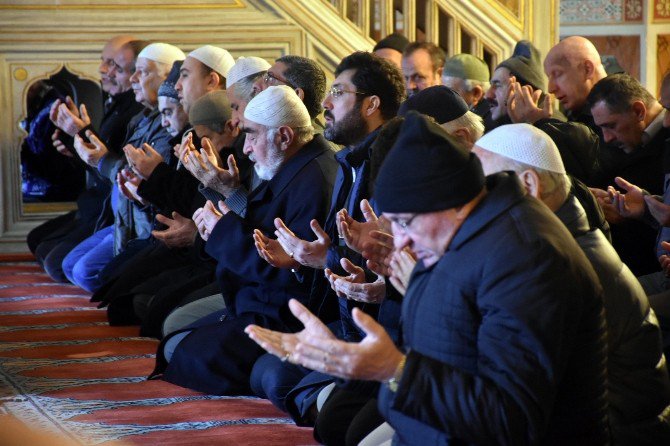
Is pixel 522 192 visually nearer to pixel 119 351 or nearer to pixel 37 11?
pixel 119 351

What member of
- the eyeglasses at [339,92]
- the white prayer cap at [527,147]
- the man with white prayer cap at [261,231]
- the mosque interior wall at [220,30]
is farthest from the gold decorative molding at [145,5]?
the white prayer cap at [527,147]

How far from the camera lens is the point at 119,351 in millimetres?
5434

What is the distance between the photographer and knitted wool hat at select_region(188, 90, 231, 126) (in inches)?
219

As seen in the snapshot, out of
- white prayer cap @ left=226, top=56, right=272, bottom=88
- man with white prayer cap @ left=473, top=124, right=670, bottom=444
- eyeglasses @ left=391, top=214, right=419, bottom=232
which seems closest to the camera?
eyeglasses @ left=391, top=214, right=419, bottom=232

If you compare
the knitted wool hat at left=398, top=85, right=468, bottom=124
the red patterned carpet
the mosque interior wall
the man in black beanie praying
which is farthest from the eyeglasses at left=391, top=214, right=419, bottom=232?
the mosque interior wall

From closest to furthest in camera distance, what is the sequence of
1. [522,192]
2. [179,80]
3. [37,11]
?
[522,192] < [179,80] < [37,11]

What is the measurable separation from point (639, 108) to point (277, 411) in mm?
2090

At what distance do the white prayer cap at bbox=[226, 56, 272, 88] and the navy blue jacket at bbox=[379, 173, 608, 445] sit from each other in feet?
11.1

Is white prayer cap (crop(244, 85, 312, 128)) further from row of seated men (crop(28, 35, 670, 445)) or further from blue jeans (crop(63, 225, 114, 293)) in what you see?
blue jeans (crop(63, 225, 114, 293))

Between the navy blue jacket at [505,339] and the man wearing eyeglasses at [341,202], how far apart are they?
124 centimetres

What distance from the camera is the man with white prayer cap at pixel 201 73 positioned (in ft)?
20.6

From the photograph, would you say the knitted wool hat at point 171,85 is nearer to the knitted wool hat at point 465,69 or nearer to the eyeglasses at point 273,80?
the eyeglasses at point 273,80

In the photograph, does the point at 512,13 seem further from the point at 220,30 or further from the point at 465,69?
the point at 220,30

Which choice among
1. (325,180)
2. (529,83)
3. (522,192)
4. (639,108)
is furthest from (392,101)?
(522,192)
